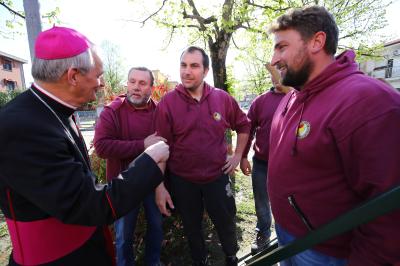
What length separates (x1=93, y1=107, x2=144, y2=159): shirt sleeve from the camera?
2846mm

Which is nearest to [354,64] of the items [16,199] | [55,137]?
[55,137]

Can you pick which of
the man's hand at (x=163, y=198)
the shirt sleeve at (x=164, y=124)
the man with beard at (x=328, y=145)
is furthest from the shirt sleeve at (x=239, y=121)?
the man with beard at (x=328, y=145)

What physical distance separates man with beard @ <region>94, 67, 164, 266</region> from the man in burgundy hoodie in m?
0.28

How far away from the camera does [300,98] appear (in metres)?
1.75

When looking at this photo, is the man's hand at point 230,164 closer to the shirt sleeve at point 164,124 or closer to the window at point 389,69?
the shirt sleeve at point 164,124

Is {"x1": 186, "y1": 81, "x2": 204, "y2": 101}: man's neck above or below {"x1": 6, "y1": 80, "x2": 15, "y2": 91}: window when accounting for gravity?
above

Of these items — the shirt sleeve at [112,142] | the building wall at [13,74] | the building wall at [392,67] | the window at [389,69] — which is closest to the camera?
the shirt sleeve at [112,142]

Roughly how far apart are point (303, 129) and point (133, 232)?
2.33 m

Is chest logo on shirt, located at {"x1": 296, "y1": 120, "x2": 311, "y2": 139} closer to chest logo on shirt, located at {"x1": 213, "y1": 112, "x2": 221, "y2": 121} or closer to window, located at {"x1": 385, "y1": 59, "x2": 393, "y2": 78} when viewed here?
chest logo on shirt, located at {"x1": 213, "y1": 112, "x2": 221, "y2": 121}

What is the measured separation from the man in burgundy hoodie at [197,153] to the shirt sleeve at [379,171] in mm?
1750

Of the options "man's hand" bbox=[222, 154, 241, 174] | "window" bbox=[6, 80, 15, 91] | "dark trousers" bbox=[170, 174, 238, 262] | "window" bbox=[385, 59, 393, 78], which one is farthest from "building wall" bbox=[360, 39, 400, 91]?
"window" bbox=[6, 80, 15, 91]

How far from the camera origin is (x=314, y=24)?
172 cm

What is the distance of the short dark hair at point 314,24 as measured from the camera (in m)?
1.72

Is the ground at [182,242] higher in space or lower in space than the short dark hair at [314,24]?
lower
